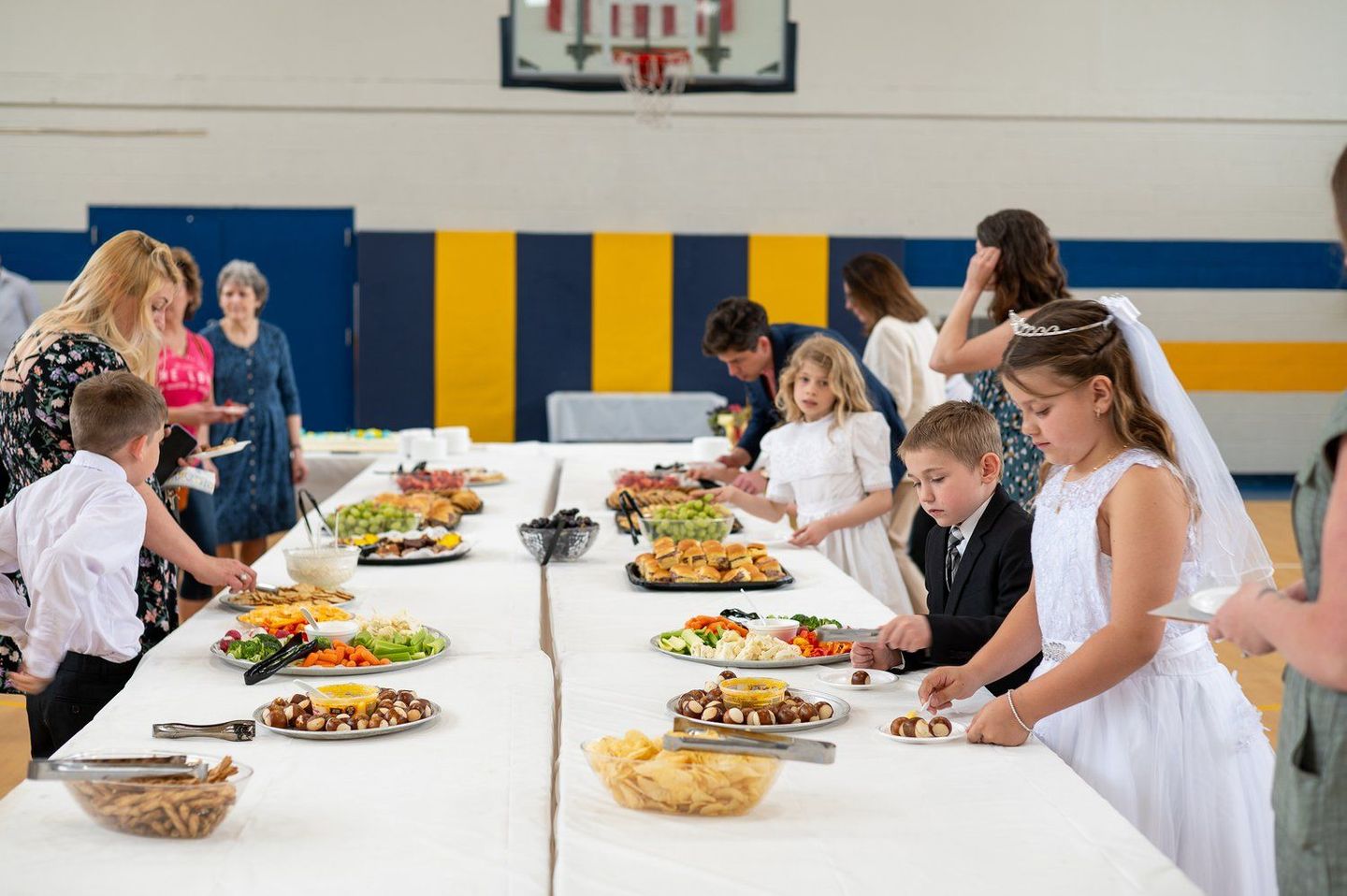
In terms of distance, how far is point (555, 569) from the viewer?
127 inches

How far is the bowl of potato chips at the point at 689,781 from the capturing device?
1555 mm

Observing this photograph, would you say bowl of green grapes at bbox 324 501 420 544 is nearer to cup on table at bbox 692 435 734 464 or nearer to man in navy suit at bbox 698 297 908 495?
man in navy suit at bbox 698 297 908 495

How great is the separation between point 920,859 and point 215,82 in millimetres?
9093

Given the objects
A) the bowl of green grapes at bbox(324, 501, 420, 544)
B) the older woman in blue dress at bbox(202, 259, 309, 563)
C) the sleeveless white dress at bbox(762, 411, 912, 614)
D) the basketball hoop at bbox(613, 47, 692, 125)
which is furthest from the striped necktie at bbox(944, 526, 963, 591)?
the basketball hoop at bbox(613, 47, 692, 125)

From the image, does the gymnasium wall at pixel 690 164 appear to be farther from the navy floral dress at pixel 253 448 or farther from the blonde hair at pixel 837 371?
the blonde hair at pixel 837 371

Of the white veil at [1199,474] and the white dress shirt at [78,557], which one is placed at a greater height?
the white veil at [1199,474]

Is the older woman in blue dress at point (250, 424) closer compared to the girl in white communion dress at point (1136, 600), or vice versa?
the girl in white communion dress at point (1136, 600)

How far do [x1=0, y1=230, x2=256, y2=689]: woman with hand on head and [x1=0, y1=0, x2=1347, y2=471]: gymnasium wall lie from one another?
665 cm

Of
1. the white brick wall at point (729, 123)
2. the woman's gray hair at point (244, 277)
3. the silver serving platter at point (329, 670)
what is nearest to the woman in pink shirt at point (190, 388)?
the woman's gray hair at point (244, 277)

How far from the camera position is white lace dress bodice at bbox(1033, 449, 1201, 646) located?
204 centimetres

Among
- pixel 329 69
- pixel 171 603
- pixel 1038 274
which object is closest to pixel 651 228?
pixel 329 69

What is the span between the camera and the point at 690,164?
9.68 meters

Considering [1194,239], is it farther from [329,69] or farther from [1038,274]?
[1038,274]

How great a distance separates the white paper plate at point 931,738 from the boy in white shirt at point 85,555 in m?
1.29
